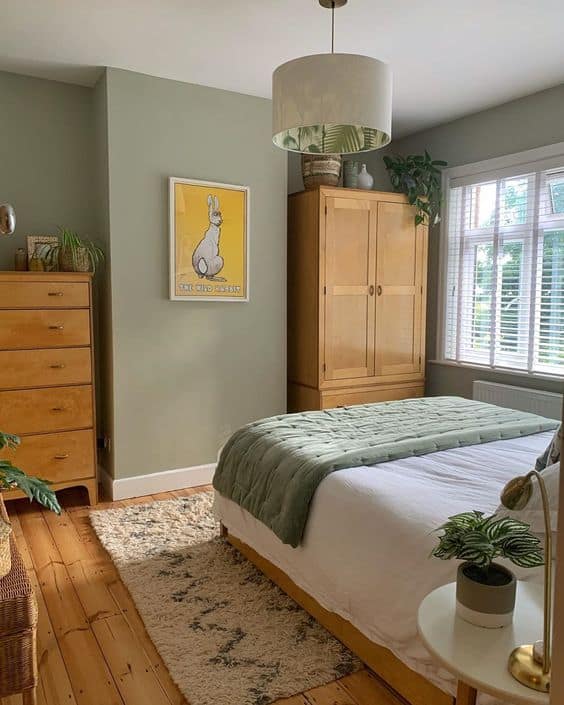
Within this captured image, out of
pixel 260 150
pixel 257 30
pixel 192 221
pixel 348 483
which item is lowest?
pixel 348 483

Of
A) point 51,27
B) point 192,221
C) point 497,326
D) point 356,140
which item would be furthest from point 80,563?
point 497,326

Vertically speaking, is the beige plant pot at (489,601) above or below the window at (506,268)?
below

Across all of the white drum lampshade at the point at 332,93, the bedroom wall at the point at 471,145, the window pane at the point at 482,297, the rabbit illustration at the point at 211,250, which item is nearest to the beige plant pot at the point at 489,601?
the white drum lampshade at the point at 332,93

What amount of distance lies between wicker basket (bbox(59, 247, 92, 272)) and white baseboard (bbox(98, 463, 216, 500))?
130 cm

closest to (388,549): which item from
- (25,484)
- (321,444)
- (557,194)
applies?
(321,444)

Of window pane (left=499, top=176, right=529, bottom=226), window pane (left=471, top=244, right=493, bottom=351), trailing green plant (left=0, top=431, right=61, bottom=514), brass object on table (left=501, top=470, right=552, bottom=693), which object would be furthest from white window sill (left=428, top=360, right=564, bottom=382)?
trailing green plant (left=0, top=431, right=61, bottom=514)

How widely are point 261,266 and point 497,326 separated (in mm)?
1712

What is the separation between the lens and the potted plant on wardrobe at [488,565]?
1.23 metres

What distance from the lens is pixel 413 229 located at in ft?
14.4

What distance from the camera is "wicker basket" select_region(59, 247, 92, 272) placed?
3.45 metres

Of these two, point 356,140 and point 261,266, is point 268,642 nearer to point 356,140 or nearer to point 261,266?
point 356,140

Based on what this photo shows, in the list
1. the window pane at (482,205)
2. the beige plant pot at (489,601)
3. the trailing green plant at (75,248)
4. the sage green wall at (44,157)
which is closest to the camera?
the beige plant pot at (489,601)

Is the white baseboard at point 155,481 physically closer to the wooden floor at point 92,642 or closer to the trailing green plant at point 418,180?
the wooden floor at point 92,642

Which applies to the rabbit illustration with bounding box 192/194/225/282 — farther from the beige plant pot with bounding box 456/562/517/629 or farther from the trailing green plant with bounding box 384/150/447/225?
the beige plant pot with bounding box 456/562/517/629
